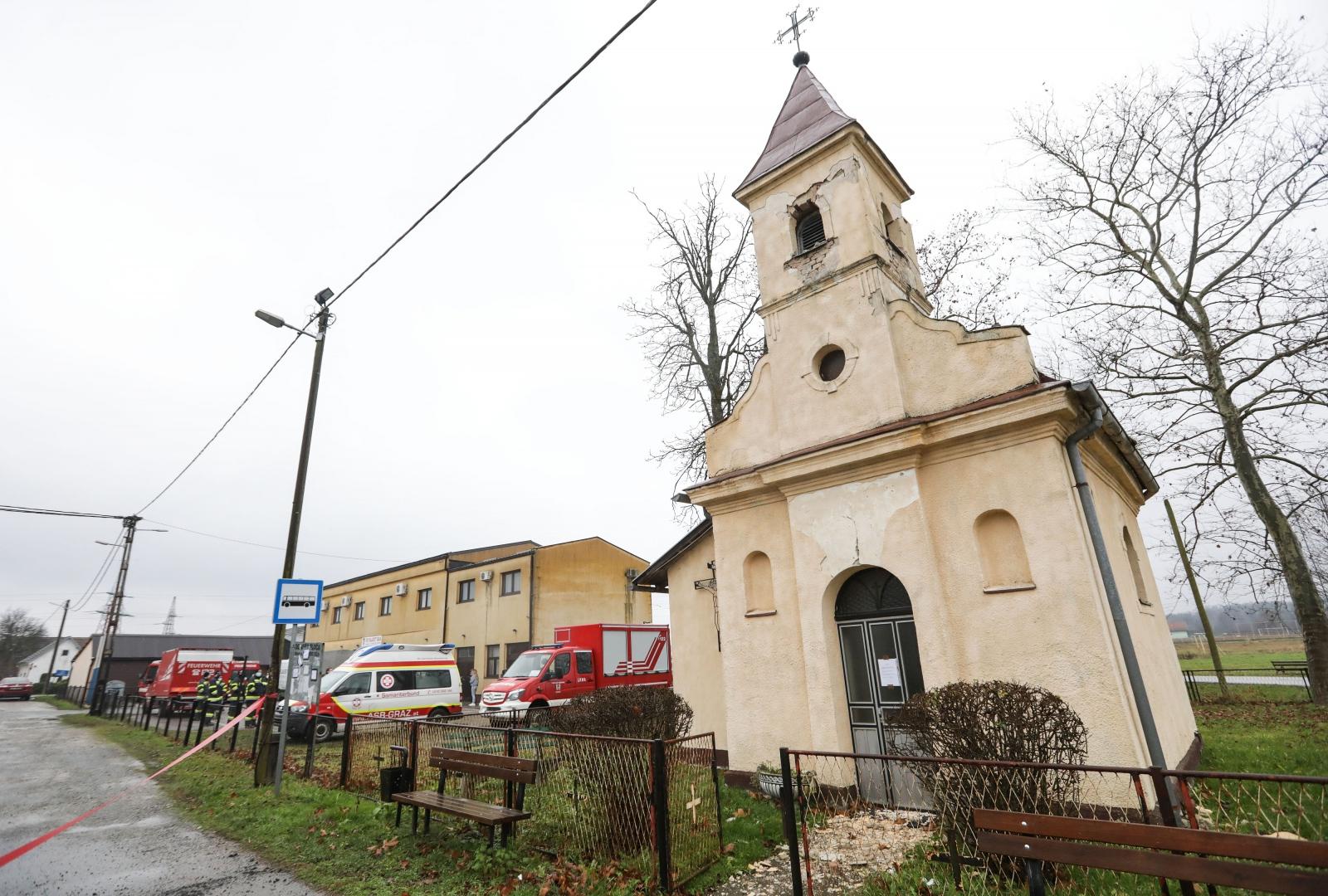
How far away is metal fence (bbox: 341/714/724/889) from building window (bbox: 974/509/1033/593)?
4.32 meters

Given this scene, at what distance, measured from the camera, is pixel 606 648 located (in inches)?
Answer: 792

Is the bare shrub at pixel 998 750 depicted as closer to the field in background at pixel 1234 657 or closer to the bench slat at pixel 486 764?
the bench slat at pixel 486 764

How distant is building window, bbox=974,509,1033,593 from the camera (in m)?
7.68

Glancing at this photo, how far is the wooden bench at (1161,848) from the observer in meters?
2.74

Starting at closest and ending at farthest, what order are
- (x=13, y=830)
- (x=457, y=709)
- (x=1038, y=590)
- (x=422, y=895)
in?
(x=422, y=895), (x=1038, y=590), (x=13, y=830), (x=457, y=709)

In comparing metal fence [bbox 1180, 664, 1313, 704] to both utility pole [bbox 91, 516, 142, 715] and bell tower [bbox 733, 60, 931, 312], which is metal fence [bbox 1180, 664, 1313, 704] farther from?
utility pole [bbox 91, 516, 142, 715]

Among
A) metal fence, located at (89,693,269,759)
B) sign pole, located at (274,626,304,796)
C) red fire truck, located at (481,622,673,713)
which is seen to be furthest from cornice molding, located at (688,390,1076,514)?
metal fence, located at (89,693,269,759)

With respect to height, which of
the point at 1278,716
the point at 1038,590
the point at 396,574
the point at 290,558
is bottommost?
the point at 1278,716

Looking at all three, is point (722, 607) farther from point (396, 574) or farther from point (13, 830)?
point (396, 574)

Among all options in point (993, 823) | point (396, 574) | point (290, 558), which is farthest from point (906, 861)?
point (396, 574)

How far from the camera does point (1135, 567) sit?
1055 cm

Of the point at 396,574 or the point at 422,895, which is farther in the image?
the point at 396,574

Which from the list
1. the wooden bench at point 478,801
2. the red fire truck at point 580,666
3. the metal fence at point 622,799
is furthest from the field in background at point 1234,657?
the wooden bench at point 478,801

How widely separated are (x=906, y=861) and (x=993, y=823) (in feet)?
8.68
